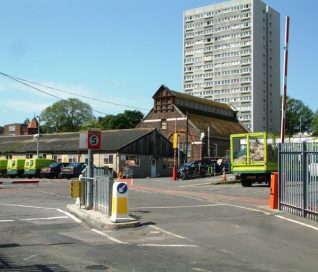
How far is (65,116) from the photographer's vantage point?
4951 inches

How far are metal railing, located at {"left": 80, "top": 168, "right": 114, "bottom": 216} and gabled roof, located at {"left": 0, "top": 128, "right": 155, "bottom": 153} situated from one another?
37138mm

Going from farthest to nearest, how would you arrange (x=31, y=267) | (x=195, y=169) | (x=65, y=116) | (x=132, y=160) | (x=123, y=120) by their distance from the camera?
1. (x=65, y=116)
2. (x=123, y=120)
3. (x=132, y=160)
4. (x=195, y=169)
5. (x=31, y=267)

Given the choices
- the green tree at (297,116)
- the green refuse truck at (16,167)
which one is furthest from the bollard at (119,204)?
the green tree at (297,116)

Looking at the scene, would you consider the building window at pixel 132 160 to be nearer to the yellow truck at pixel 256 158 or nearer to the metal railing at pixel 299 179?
the yellow truck at pixel 256 158

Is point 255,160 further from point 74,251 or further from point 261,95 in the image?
point 261,95

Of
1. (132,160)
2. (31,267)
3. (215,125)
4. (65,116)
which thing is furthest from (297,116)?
(31,267)

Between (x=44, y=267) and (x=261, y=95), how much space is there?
144 meters

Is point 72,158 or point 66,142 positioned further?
point 66,142

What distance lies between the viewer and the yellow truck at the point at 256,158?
2798 cm

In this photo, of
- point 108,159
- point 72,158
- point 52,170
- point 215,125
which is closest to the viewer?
point 52,170

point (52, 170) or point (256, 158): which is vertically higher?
point (256, 158)

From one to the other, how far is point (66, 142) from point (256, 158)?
38196 millimetres

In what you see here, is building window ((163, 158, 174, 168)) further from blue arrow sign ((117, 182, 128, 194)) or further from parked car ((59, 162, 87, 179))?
blue arrow sign ((117, 182, 128, 194))

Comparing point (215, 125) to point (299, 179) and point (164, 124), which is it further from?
point (299, 179)
